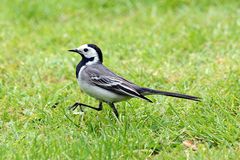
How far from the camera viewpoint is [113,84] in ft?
19.4

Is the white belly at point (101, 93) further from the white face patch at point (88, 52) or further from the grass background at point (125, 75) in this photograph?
the white face patch at point (88, 52)

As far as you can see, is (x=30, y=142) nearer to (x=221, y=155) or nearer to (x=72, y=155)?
(x=72, y=155)

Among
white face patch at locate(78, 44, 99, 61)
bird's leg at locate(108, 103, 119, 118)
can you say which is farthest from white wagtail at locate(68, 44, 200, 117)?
white face patch at locate(78, 44, 99, 61)

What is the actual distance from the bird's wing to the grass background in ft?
0.79

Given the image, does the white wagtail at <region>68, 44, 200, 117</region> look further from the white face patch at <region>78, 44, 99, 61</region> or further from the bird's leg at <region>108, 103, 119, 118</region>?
the white face patch at <region>78, 44, 99, 61</region>

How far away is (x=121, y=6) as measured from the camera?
10.4 meters

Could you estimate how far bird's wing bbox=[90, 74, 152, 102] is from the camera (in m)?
5.79

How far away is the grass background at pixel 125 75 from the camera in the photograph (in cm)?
529

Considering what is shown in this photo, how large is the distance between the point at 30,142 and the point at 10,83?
1.99 m

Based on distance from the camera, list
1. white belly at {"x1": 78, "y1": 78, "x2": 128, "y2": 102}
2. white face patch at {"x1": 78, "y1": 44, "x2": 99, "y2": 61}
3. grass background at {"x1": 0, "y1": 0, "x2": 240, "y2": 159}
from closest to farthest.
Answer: grass background at {"x1": 0, "y1": 0, "x2": 240, "y2": 159} < white belly at {"x1": 78, "y1": 78, "x2": 128, "y2": 102} < white face patch at {"x1": 78, "y1": 44, "x2": 99, "y2": 61}

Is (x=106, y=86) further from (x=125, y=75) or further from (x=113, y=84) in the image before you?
(x=125, y=75)

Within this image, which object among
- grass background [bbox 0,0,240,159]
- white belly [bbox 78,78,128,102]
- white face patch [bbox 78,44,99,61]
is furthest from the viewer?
white face patch [bbox 78,44,99,61]

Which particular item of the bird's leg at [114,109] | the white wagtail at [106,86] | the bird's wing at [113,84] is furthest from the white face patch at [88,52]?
the bird's leg at [114,109]

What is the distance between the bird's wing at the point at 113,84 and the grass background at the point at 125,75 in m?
0.24
